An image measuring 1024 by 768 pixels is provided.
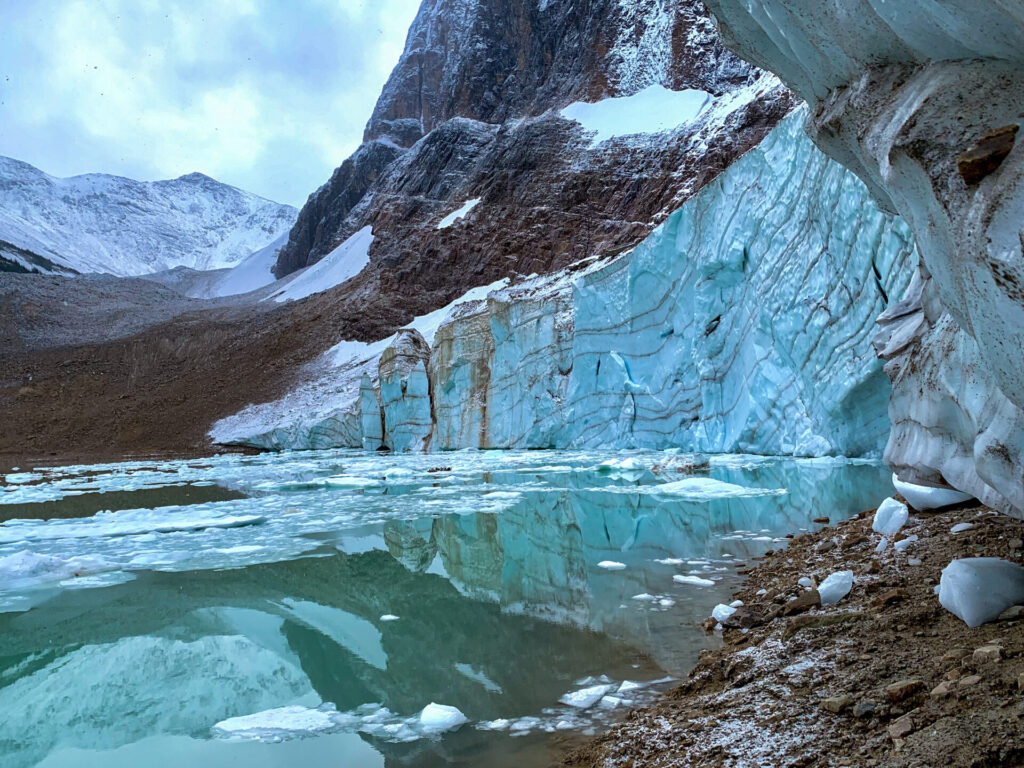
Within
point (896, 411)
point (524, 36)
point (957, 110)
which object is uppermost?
point (524, 36)

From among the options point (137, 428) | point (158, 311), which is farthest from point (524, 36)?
point (137, 428)

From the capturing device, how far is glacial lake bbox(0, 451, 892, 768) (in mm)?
2027

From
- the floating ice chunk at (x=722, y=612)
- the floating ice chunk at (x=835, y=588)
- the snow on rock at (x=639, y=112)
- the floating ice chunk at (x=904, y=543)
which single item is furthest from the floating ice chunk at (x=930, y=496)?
the snow on rock at (x=639, y=112)

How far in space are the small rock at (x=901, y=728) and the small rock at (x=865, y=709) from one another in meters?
0.11

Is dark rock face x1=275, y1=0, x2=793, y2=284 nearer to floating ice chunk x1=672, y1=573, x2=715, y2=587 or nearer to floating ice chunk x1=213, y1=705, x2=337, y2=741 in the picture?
floating ice chunk x1=672, y1=573, x2=715, y2=587

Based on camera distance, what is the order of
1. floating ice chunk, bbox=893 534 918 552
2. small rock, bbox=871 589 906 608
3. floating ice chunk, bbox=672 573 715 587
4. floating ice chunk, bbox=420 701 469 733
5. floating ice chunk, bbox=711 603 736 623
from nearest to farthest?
1. floating ice chunk, bbox=420 701 469 733
2. small rock, bbox=871 589 906 608
3. floating ice chunk, bbox=711 603 736 623
4. floating ice chunk, bbox=893 534 918 552
5. floating ice chunk, bbox=672 573 715 587

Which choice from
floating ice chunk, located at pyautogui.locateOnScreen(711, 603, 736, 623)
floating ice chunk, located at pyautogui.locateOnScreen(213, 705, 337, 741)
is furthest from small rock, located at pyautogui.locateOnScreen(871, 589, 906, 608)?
floating ice chunk, located at pyautogui.locateOnScreen(213, 705, 337, 741)

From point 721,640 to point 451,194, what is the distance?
40993 millimetres

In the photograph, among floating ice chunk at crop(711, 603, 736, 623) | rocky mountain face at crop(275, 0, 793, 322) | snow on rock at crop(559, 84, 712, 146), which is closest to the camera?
floating ice chunk at crop(711, 603, 736, 623)

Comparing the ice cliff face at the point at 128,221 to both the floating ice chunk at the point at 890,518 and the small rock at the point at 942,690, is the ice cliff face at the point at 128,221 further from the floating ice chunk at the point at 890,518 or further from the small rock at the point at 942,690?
the small rock at the point at 942,690

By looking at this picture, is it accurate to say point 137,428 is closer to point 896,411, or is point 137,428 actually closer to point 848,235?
point 848,235

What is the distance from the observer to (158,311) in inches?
1911

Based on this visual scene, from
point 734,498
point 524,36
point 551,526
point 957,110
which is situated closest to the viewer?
point 957,110

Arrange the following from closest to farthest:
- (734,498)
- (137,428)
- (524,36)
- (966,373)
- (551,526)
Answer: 1. (966,373)
2. (551,526)
3. (734,498)
4. (137,428)
5. (524,36)
